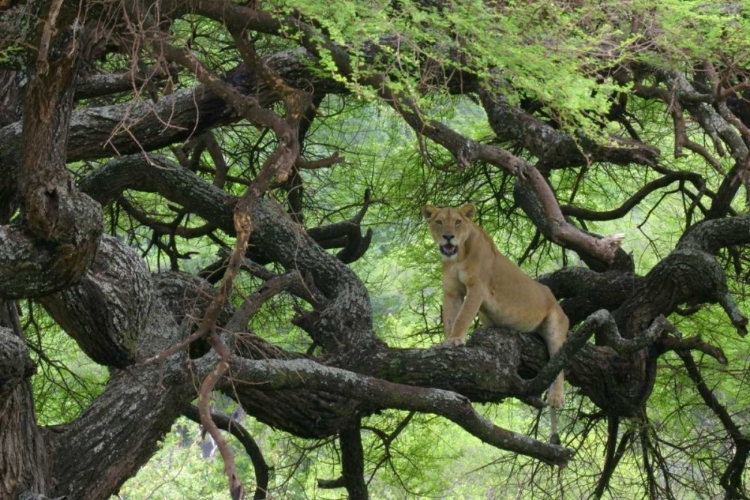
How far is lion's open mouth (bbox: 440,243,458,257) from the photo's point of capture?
27.8 feet

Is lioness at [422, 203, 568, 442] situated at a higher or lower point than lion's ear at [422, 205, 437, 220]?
lower

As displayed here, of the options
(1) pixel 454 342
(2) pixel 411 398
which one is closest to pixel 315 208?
(1) pixel 454 342

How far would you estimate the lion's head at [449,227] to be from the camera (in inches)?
334

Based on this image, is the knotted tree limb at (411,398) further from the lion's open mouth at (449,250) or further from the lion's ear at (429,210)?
the lion's ear at (429,210)

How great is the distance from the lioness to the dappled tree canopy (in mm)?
269

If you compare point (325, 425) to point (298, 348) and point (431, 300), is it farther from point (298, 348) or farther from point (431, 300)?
point (298, 348)

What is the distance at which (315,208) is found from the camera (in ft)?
33.0

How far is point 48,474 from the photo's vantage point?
5773 mm

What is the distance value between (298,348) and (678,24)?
7.32 m

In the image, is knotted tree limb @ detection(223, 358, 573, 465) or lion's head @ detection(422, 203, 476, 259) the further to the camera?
lion's head @ detection(422, 203, 476, 259)

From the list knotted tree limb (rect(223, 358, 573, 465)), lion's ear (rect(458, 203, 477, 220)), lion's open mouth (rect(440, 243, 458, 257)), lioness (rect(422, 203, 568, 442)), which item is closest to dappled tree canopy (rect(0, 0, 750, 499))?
knotted tree limb (rect(223, 358, 573, 465))

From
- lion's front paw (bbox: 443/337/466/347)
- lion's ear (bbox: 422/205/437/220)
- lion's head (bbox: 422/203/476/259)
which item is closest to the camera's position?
lion's front paw (bbox: 443/337/466/347)

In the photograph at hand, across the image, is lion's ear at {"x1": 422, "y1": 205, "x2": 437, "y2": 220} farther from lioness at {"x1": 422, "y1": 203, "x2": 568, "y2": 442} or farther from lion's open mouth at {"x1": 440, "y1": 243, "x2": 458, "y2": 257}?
lion's open mouth at {"x1": 440, "y1": 243, "x2": 458, "y2": 257}

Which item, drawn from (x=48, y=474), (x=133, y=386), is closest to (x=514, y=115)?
(x=133, y=386)
